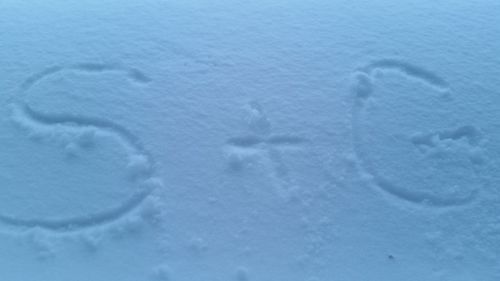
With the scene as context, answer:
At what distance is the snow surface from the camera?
183cm

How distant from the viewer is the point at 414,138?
2104mm

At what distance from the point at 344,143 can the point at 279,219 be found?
0.44 m

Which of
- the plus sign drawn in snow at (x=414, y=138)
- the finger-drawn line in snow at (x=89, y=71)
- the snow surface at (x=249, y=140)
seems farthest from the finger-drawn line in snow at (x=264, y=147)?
the finger-drawn line in snow at (x=89, y=71)

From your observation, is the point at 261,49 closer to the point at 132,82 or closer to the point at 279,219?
the point at 132,82

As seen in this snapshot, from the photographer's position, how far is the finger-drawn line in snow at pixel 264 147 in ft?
6.61

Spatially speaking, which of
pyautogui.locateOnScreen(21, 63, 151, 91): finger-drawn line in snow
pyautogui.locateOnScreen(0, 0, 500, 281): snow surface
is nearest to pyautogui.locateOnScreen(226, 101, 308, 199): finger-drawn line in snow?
pyautogui.locateOnScreen(0, 0, 500, 281): snow surface

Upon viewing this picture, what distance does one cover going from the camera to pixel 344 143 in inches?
81.8

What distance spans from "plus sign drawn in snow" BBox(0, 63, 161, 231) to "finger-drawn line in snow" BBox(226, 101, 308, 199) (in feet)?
1.08

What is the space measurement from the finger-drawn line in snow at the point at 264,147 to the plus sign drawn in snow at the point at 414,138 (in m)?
0.29

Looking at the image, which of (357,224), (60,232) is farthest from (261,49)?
(60,232)

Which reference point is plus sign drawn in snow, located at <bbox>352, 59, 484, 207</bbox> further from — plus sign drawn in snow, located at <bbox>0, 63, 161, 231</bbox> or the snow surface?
plus sign drawn in snow, located at <bbox>0, 63, 161, 231</bbox>

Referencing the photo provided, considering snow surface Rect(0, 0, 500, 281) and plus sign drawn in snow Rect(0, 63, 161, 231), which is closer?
snow surface Rect(0, 0, 500, 281)

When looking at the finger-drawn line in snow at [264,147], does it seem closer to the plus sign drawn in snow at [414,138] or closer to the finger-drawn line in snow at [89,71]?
the plus sign drawn in snow at [414,138]

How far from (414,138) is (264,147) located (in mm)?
621
